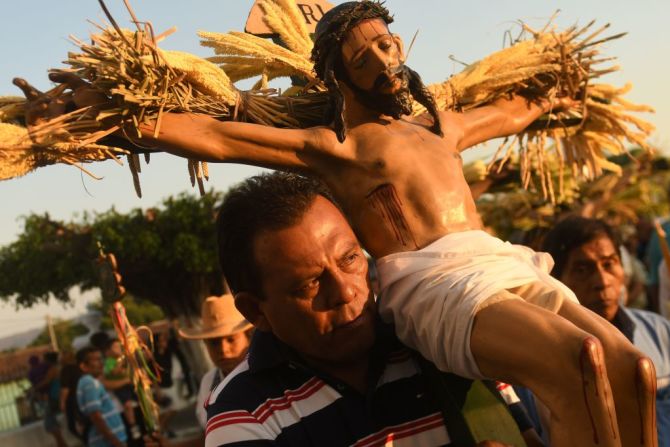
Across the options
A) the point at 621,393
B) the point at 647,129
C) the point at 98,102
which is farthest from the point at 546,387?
the point at 647,129

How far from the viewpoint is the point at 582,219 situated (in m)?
4.06

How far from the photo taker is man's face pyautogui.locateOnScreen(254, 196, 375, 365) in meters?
2.13

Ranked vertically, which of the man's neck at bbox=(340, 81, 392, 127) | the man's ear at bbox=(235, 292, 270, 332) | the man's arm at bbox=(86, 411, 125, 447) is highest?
the man's neck at bbox=(340, 81, 392, 127)

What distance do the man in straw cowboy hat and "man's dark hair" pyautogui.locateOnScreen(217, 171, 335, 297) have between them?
250cm

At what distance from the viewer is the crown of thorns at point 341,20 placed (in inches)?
115

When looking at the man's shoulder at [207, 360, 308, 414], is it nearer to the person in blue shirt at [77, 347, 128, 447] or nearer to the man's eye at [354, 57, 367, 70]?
the man's eye at [354, 57, 367, 70]

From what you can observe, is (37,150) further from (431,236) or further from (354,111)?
(431,236)

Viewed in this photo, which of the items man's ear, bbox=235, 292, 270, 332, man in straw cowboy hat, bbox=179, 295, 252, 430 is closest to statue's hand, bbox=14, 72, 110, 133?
man's ear, bbox=235, 292, 270, 332

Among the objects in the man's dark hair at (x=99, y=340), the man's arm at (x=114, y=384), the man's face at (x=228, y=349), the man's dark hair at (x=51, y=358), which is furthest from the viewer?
the man's dark hair at (x=51, y=358)

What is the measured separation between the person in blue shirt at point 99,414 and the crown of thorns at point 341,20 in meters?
5.77

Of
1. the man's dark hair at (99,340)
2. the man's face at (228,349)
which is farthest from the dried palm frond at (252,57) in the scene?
the man's dark hair at (99,340)

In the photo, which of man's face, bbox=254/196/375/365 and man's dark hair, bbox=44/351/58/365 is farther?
man's dark hair, bbox=44/351/58/365

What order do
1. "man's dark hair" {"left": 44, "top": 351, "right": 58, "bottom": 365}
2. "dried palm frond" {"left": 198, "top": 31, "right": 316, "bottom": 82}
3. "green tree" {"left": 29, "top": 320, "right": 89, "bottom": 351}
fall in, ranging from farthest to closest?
"green tree" {"left": 29, "top": 320, "right": 89, "bottom": 351} < "man's dark hair" {"left": 44, "top": 351, "right": 58, "bottom": 365} < "dried palm frond" {"left": 198, "top": 31, "right": 316, "bottom": 82}

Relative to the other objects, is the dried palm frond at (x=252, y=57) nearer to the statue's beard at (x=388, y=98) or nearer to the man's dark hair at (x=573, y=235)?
the statue's beard at (x=388, y=98)
